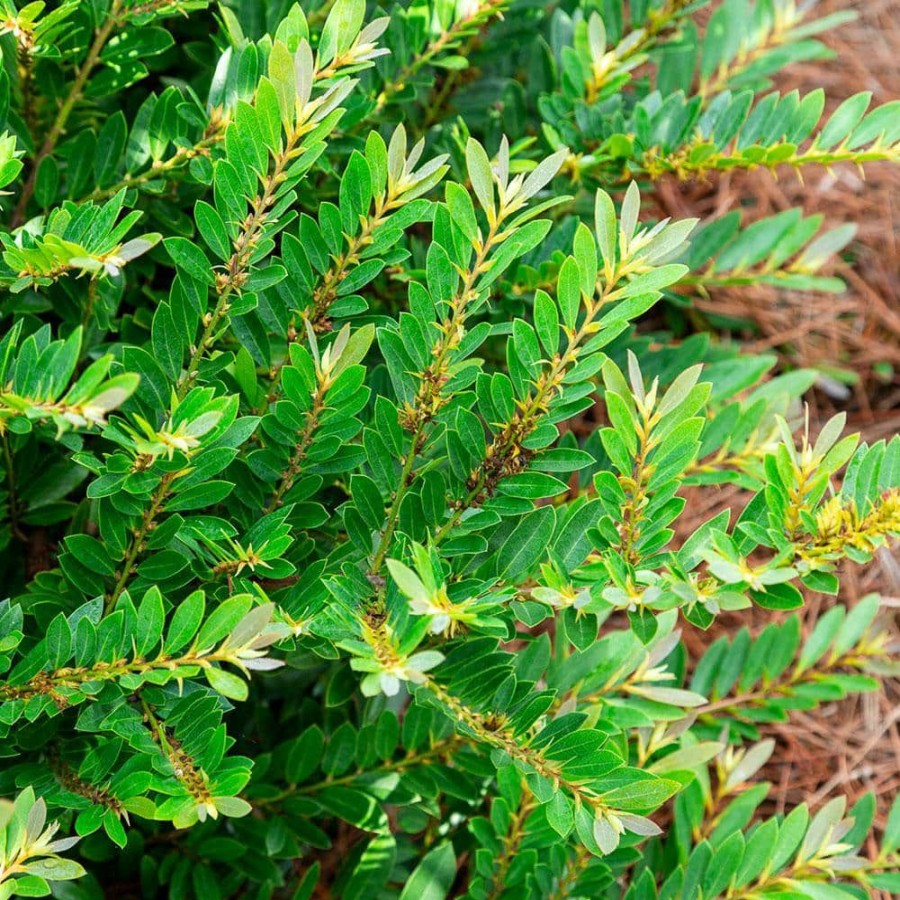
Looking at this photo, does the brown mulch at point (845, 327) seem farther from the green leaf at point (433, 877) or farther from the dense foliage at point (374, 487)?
the green leaf at point (433, 877)

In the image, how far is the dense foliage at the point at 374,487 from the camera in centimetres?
84

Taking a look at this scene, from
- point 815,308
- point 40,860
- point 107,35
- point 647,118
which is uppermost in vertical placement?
point 107,35

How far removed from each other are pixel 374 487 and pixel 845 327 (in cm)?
151

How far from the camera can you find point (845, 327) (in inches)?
83.2

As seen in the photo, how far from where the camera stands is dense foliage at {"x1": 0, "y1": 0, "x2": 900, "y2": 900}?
32.9 inches

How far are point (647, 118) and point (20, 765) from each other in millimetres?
1013

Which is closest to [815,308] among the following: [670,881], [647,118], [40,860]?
[647,118]

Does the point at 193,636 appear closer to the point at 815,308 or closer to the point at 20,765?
the point at 20,765

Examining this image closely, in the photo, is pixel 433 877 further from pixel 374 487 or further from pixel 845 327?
pixel 845 327

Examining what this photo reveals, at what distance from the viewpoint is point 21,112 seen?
1.23 m

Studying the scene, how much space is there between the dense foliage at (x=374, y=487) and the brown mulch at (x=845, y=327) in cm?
43

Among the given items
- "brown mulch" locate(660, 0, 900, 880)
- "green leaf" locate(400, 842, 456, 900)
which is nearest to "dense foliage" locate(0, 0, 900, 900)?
"green leaf" locate(400, 842, 456, 900)

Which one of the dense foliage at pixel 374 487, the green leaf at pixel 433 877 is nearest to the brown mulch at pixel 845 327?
the dense foliage at pixel 374 487

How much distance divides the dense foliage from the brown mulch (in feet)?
1.40
